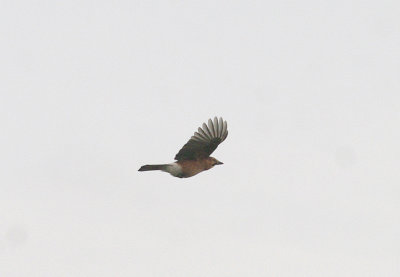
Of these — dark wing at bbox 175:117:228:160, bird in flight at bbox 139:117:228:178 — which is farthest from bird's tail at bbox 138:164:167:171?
dark wing at bbox 175:117:228:160

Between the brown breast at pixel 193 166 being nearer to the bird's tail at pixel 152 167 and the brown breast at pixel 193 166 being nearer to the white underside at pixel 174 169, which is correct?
the white underside at pixel 174 169

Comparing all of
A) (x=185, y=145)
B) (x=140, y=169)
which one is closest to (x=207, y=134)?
(x=185, y=145)

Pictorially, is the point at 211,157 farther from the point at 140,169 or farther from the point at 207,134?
the point at 140,169

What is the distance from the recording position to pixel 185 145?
21.2 m

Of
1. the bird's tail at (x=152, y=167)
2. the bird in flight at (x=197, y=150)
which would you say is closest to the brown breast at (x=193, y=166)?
the bird in flight at (x=197, y=150)

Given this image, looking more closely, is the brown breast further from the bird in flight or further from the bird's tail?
the bird's tail

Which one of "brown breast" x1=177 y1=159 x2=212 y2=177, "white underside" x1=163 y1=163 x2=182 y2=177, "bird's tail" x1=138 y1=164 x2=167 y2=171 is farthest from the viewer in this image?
"brown breast" x1=177 y1=159 x2=212 y2=177

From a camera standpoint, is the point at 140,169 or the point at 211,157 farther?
the point at 211,157

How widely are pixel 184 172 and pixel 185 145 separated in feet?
3.36

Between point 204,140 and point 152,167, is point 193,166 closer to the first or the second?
point 204,140

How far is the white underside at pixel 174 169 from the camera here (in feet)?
69.7

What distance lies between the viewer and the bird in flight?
840 inches

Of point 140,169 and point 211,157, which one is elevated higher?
point 211,157

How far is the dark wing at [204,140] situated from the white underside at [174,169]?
315 millimetres
